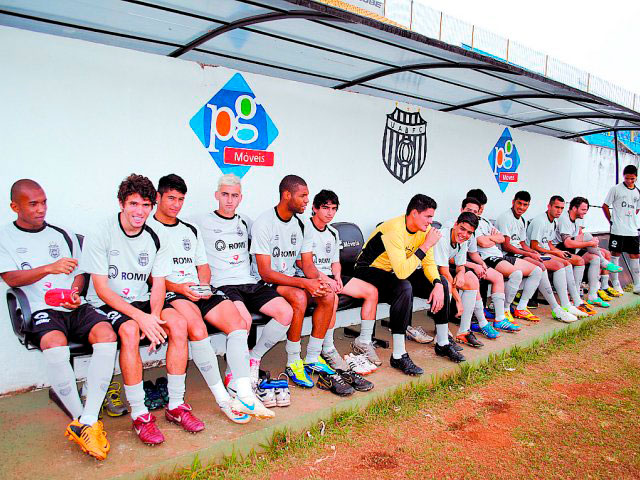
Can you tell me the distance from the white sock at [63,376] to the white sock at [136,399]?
27cm

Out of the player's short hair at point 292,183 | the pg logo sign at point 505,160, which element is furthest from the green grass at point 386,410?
the pg logo sign at point 505,160

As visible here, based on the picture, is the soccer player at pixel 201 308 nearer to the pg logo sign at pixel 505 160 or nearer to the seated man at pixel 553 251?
Result: the seated man at pixel 553 251

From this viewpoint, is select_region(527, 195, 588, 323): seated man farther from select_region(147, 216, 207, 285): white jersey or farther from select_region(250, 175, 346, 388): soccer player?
select_region(147, 216, 207, 285): white jersey

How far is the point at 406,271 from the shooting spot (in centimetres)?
393

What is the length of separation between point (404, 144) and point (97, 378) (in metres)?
4.03

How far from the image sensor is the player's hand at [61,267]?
109 inches

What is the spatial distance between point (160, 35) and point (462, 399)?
3315mm

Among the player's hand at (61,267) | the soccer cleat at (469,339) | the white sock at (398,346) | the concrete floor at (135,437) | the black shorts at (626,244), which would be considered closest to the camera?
the concrete floor at (135,437)

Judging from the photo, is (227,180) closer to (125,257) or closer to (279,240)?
(279,240)

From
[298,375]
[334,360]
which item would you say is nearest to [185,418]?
[298,375]

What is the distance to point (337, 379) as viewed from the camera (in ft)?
11.2

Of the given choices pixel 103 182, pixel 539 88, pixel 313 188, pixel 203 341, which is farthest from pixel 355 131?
pixel 203 341

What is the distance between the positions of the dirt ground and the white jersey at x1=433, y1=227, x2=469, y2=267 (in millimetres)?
1065

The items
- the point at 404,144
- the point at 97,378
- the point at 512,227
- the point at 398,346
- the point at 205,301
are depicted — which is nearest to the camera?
the point at 97,378
